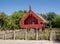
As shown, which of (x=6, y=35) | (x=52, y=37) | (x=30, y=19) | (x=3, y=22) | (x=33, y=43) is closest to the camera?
(x=33, y=43)

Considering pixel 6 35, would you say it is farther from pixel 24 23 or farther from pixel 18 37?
pixel 24 23

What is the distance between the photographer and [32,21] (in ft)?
133

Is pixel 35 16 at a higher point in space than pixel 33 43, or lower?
higher

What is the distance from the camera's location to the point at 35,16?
127ft

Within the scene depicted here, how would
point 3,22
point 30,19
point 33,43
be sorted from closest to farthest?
1. point 33,43
2. point 3,22
3. point 30,19

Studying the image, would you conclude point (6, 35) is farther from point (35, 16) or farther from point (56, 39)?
point (35, 16)

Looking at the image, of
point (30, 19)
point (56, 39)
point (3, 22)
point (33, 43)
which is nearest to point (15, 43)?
point (33, 43)

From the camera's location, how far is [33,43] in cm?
1927

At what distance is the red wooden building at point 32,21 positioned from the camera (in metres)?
38.1

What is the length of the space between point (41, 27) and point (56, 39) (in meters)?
15.1

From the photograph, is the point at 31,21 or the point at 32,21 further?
the point at 31,21

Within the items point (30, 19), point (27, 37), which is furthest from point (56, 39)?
point (30, 19)

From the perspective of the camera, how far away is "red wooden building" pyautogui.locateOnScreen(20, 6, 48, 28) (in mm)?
38062

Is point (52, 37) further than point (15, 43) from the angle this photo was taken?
Yes
